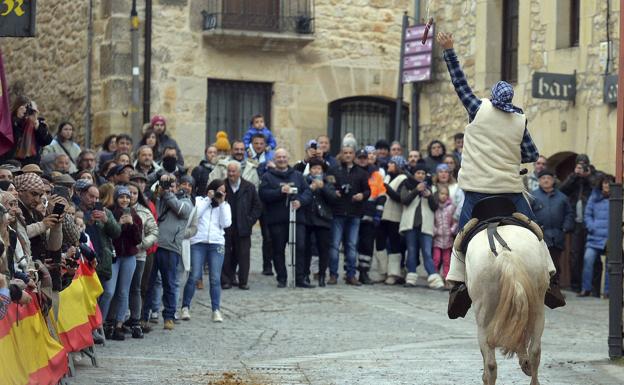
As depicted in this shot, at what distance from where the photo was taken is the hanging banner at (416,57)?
27891 millimetres

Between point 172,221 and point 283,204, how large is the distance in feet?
13.7

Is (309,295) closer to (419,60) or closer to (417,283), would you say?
(417,283)

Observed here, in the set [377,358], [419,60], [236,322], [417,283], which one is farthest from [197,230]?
[419,60]

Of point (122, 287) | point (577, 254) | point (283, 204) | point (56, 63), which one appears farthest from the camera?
point (56, 63)

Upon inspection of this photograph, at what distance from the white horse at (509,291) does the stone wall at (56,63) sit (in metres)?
17.2

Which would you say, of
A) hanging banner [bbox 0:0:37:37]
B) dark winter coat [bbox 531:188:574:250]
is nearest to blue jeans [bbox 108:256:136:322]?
hanging banner [bbox 0:0:37:37]

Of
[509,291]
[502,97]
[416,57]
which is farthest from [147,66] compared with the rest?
[509,291]

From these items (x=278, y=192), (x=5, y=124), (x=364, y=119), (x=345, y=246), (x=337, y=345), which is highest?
(x=364, y=119)

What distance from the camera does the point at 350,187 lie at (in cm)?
2170

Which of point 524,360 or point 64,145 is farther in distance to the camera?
point 64,145

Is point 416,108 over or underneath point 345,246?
over

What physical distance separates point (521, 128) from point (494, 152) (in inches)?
12.9

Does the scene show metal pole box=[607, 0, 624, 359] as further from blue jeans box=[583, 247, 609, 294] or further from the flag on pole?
blue jeans box=[583, 247, 609, 294]

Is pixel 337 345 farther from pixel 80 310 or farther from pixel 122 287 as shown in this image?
pixel 80 310
